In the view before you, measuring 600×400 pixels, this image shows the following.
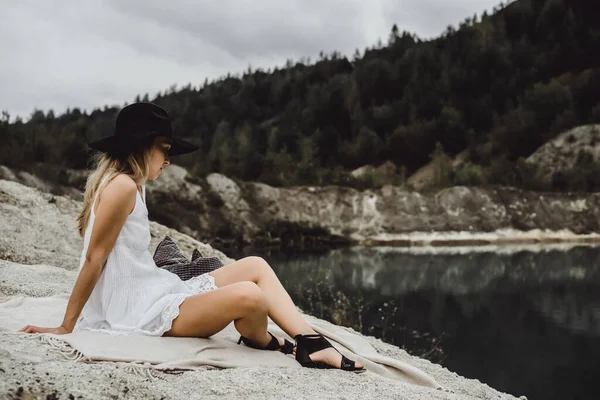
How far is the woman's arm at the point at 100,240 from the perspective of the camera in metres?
3.13

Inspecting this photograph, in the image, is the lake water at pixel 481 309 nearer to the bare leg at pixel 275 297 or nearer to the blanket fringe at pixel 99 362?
the bare leg at pixel 275 297

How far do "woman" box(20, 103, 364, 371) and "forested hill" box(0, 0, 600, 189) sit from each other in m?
25.8

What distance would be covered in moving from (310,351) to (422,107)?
43.6 meters

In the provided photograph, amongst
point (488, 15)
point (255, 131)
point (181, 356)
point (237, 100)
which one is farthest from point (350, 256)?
point (488, 15)

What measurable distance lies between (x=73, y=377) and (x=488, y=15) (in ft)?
201

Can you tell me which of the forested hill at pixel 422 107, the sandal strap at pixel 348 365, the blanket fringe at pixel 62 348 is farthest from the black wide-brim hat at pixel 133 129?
the forested hill at pixel 422 107

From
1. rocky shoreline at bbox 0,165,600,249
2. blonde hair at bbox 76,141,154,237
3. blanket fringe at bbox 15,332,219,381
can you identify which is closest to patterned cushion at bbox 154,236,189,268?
blonde hair at bbox 76,141,154,237

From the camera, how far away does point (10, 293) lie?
5.14 meters

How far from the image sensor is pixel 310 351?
3.44 metres

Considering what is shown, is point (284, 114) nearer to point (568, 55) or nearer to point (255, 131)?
point (255, 131)

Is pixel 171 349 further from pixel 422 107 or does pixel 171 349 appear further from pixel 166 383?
pixel 422 107

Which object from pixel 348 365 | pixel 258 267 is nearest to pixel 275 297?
pixel 258 267

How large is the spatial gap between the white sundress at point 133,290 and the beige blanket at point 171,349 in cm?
10

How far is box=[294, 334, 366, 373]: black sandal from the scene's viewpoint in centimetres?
341
